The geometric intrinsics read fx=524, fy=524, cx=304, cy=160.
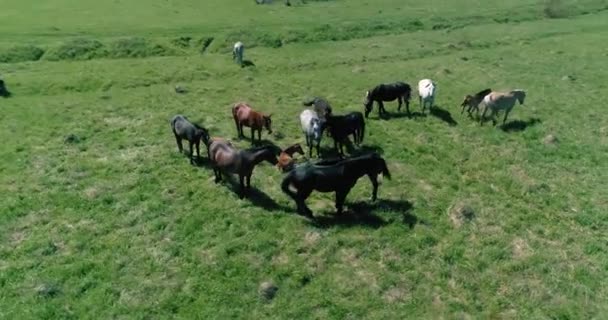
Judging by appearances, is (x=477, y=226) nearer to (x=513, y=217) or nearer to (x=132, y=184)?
(x=513, y=217)

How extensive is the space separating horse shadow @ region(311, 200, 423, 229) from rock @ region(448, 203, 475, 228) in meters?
1.14

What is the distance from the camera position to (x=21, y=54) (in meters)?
35.8

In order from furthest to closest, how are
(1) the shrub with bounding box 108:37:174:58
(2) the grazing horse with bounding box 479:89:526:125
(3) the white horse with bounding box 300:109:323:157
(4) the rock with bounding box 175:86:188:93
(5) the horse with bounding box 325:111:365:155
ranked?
1. (1) the shrub with bounding box 108:37:174:58
2. (4) the rock with bounding box 175:86:188:93
3. (2) the grazing horse with bounding box 479:89:526:125
4. (5) the horse with bounding box 325:111:365:155
5. (3) the white horse with bounding box 300:109:323:157

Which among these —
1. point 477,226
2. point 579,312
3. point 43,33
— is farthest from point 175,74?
point 579,312

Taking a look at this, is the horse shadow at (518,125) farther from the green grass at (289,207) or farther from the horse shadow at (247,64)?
the horse shadow at (247,64)

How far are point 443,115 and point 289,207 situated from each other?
11.2 m

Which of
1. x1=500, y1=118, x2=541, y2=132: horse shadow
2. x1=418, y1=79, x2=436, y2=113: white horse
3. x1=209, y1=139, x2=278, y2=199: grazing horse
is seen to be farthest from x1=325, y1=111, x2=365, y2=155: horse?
x1=500, y1=118, x2=541, y2=132: horse shadow

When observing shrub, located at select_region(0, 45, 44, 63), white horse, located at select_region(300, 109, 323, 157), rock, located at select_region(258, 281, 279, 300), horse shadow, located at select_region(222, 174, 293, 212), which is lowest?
rock, located at select_region(258, 281, 279, 300)

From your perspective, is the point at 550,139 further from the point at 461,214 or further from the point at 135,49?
the point at 135,49

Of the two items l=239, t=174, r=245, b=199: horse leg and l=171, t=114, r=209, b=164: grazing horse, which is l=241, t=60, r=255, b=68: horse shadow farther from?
l=239, t=174, r=245, b=199: horse leg

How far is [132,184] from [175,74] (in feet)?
51.8

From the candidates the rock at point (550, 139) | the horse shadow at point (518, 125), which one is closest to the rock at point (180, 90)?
the horse shadow at point (518, 125)

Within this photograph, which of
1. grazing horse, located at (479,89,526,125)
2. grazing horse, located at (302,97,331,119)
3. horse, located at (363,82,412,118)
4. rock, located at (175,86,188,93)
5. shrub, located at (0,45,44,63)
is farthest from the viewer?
shrub, located at (0,45,44,63)

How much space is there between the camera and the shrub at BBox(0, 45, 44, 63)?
35.1m
